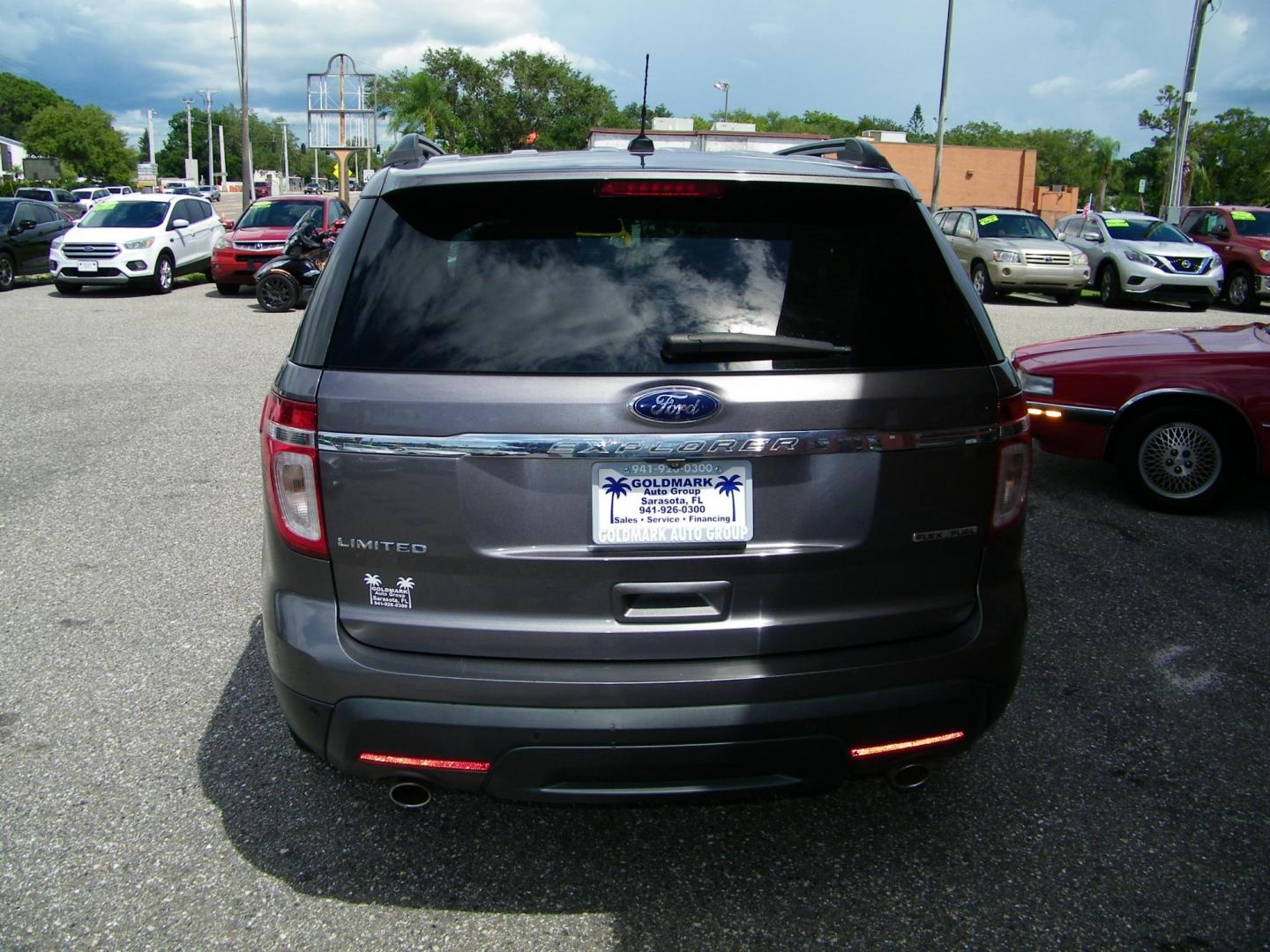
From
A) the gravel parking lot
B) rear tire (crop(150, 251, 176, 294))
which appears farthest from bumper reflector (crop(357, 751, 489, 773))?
rear tire (crop(150, 251, 176, 294))

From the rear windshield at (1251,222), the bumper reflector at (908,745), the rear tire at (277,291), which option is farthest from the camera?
the rear windshield at (1251,222)

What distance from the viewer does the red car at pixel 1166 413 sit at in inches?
241

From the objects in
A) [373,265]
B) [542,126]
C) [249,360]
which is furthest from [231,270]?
[542,126]

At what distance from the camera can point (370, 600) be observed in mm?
2496

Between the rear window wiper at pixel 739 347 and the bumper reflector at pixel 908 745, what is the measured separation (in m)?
0.94

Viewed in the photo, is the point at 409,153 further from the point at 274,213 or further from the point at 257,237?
the point at 274,213

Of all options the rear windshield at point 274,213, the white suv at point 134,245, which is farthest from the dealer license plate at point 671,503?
the white suv at point 134,245

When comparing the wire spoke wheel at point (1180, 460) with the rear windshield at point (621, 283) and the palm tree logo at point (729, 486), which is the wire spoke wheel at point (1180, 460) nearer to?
the rear windshield at point (621, 283)

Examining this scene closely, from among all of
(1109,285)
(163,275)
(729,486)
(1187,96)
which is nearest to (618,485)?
(729,486)

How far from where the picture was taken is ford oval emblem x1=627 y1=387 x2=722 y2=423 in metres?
2.36

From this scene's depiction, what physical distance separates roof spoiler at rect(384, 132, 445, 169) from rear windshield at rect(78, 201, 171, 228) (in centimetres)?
1874

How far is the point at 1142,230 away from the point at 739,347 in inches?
824

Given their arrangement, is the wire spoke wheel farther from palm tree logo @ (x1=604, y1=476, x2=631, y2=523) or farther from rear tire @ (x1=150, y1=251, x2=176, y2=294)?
rear tire @ (x1=150, y1=251, x2=176, y2=294)

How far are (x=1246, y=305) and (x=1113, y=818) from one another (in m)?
20.0
